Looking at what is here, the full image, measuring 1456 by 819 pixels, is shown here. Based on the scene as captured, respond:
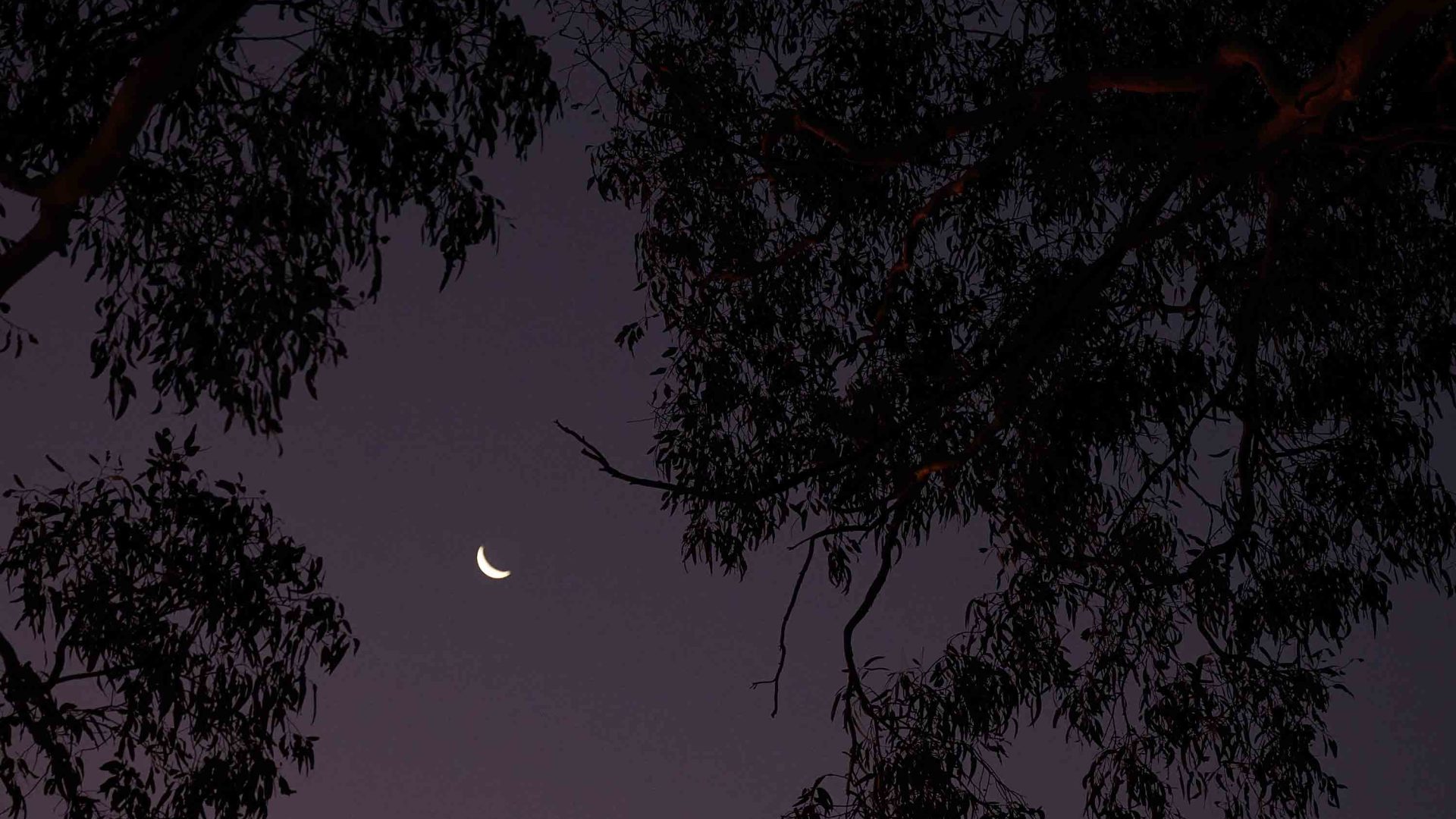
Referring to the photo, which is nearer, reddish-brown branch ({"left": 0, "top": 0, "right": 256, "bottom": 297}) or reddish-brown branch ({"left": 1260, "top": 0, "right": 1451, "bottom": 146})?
reddish-brown branch ({"left": 0, "top": 0, "right": 256, "bottom": 297})

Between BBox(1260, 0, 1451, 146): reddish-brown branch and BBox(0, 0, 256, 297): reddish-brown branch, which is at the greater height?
BBox(1260, 0, 1451, 146): reddish-brown branch

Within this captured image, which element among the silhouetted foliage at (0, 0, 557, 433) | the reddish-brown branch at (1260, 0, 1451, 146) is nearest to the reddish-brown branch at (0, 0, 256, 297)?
the silhouetted foliage at (0, 0, 557, 433)

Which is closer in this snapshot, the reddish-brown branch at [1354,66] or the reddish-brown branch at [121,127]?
the reddish-brown branch at [121,127]

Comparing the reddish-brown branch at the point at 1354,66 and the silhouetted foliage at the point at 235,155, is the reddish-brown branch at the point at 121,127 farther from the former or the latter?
the reddish-brown branch at the point at 1354,66

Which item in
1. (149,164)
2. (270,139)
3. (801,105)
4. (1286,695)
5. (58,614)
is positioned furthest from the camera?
(801,105)

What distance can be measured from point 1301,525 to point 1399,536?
43 cm

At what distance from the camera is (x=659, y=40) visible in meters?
6.45

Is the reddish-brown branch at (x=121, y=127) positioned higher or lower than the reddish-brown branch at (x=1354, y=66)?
lower

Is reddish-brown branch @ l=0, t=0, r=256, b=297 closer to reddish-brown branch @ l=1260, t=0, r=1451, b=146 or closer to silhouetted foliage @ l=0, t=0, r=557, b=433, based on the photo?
silhouetted foliage @ l=0, t=0, r=557, b=433

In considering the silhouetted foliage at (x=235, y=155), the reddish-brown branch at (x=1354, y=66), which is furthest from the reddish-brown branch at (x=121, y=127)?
the reddish-brown branch at (x=1354, y=66)

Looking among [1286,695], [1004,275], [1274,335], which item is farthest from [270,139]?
[1286,695]

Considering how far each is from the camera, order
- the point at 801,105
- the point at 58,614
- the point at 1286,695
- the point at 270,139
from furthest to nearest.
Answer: the point at 801,105 → the point at 1286,695 → the point at 58,614 → the point at 270,139

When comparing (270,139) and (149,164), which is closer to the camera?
(270,139)

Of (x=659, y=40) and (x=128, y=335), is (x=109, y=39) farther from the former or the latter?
(x=659, y=40)
